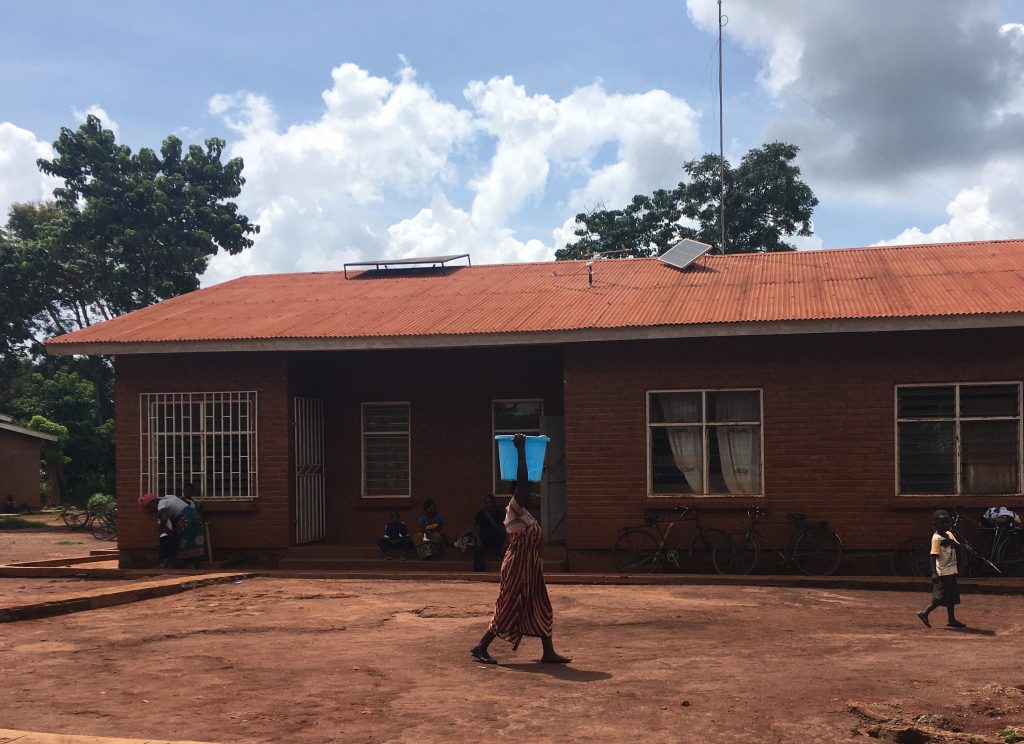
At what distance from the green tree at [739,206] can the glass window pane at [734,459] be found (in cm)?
1786

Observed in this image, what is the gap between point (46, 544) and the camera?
76.1 ft

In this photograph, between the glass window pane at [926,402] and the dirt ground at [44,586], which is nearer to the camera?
the dirt ground at [44,586]

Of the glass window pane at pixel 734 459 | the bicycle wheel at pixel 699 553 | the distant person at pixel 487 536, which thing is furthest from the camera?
the distant person at pixel 487 536

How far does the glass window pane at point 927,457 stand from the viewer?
1403 centimetres

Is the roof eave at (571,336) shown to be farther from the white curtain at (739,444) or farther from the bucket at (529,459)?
the bucket at (529,459)

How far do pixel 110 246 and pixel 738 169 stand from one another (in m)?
20.5

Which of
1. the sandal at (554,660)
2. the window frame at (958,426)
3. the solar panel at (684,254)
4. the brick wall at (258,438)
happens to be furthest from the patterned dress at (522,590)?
the solar panel at (684,254)

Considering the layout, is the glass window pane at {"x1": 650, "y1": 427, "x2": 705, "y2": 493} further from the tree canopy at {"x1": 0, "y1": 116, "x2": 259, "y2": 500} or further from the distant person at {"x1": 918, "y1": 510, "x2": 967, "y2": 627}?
the tree canopy at {"x1": 0, "y1": 116, "x2": 259, "y2": 500}

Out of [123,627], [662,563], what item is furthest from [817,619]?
[123,627]

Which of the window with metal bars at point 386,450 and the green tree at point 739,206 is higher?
the green tree at point 739,206

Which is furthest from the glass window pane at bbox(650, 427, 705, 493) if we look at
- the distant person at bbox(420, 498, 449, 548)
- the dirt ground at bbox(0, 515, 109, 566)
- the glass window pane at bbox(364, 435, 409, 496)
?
the dirt ground at bbox(0, 515, 109, 566)

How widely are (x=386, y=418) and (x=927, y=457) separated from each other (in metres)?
7.74

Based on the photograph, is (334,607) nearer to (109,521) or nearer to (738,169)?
(109,521)

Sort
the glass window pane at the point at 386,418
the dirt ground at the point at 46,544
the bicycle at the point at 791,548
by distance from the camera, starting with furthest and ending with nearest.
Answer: the dirt ground at the point at 46,544 < the glass window pane at the point at 386,418 < the bicycle at the point at 791,548
